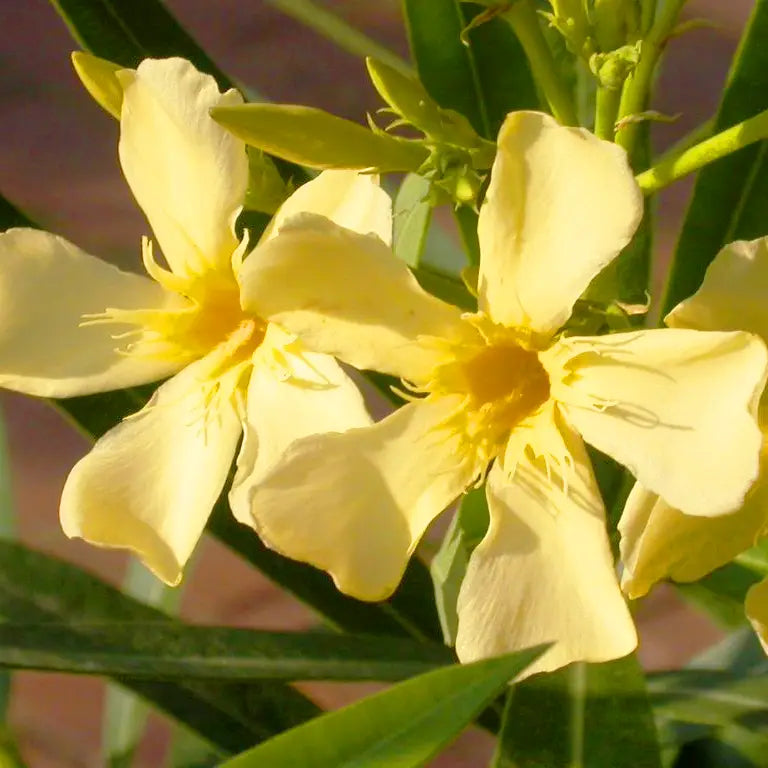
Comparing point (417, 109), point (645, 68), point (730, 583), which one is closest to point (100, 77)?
point (417, 109)

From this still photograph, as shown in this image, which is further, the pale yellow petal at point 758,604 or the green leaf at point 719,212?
the green leaf at point 719,212

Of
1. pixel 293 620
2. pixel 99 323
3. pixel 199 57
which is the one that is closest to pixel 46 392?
pixel 99 323

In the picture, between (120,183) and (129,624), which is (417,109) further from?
(120,183)

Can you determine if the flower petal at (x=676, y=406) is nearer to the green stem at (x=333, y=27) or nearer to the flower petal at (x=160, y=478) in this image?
the flower petal at (x=160, y=478)

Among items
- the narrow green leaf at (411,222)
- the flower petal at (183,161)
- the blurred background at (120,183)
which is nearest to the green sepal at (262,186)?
the flower petal at (183,161)

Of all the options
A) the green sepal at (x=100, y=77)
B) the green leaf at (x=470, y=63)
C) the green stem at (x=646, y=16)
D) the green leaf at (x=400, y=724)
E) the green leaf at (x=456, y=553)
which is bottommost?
the green leaf at (x=456, y=553)

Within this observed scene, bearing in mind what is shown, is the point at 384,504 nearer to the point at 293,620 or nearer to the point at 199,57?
the point at 199,57
